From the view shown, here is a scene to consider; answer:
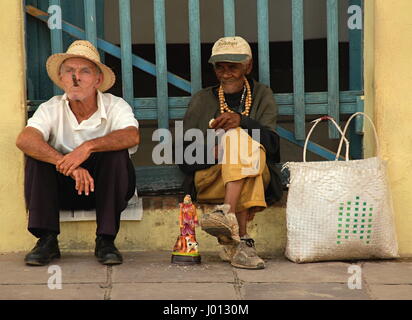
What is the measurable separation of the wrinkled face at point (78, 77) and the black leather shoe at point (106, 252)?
2.60 feet

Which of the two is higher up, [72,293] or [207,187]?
[207,187]

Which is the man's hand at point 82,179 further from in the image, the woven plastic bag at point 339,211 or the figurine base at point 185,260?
the woven plastic bag at point 339,211

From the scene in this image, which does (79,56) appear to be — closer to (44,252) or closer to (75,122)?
(75,122)

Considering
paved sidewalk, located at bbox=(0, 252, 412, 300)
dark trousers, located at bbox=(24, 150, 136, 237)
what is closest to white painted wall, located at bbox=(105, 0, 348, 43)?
dark trousers, located at bbox=(24, 150, 136, 237)

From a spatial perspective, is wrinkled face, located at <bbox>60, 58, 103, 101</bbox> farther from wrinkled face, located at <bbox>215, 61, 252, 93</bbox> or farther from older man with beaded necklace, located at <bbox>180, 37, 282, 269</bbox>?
wrinkled face, located at <bbox>215, 61, 252, 93</bbox>

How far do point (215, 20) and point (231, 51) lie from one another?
9.87 ft

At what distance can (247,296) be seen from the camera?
12.1ft

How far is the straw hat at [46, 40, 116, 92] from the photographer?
4430 millimetres

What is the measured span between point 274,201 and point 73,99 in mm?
1264

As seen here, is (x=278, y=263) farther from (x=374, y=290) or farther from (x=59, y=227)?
(x=59, y=227)

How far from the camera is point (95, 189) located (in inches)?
171

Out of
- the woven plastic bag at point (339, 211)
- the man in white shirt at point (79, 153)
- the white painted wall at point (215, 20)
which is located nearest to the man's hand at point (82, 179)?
the man in white shirt at point (79, 153)
